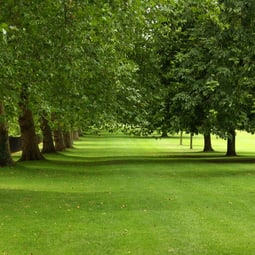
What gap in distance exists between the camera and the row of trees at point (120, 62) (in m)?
12.6

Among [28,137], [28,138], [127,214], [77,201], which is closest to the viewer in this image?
[127,214]

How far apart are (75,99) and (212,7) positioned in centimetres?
508

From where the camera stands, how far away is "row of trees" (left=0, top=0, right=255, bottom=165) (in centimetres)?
1261

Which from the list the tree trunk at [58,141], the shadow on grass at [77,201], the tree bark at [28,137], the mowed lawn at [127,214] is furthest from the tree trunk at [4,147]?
the tree trunk at [58,141]

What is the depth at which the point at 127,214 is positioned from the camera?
1326cm

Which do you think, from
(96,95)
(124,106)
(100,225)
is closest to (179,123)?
(124,106)

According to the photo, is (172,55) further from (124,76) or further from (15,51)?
(15,51)

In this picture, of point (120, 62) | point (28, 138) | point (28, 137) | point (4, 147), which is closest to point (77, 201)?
point (120, 62)

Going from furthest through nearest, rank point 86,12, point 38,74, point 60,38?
point 38,74, point 60,38, point 86,12

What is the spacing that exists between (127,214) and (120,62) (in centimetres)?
629

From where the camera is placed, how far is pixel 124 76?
21.8m

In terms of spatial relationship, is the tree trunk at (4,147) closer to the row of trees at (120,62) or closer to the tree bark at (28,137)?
the row of trees at (120,62)

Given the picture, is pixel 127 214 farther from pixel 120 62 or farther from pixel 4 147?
pixel 4 147

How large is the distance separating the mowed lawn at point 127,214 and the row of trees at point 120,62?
2.33m
